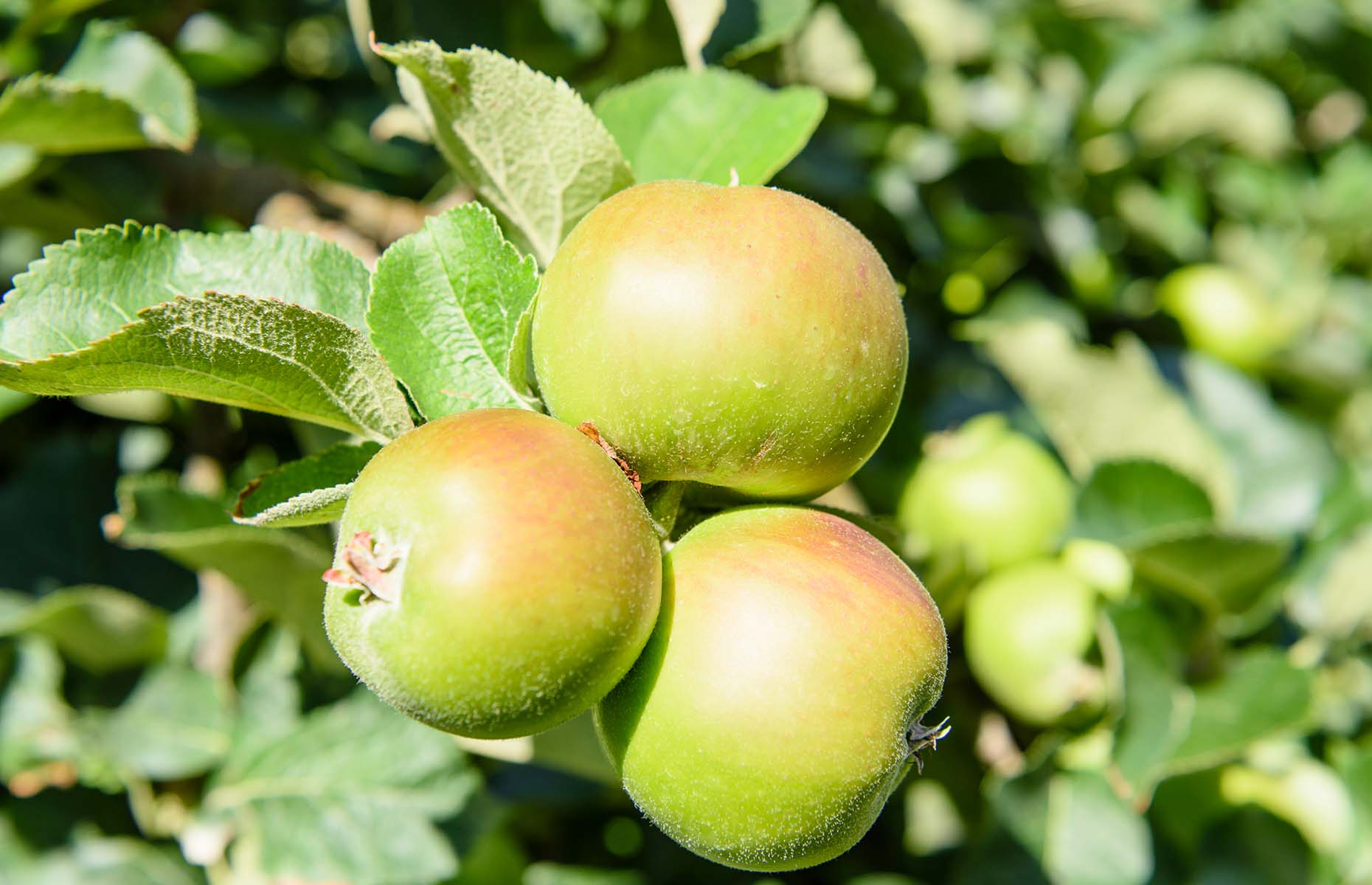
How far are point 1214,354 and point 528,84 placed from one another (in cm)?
132

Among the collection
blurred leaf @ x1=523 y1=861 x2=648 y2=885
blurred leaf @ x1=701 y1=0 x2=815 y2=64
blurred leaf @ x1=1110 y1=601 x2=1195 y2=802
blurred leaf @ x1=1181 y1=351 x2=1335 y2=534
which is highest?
blurred leaf @ x1=701 y1=0 x2=815 y2=64

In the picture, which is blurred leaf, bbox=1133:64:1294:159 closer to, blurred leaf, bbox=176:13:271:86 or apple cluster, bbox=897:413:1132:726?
apple cluster, bbox=897:413:1132:726

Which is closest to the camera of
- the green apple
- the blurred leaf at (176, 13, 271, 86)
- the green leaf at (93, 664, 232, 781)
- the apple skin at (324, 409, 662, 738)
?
the apple skin at (324, 409, 662, 738)

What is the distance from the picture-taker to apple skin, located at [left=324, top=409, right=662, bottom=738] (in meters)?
0.49

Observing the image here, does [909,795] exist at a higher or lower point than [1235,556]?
lower

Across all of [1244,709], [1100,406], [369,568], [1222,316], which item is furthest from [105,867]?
[1222,316]

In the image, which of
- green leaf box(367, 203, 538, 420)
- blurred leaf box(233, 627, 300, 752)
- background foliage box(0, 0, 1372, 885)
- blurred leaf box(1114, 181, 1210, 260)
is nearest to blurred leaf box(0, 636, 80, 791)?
background foliage box(0, 0, 1372, 885)

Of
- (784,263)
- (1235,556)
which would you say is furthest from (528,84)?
(1235,556)

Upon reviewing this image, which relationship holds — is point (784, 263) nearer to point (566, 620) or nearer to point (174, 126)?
point (566, 620)

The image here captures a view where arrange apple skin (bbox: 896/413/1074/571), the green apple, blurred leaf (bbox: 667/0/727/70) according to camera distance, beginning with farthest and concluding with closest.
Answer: the green apple
apple skin (bbox: 896/413/1074/571)
blurred leaf (bbox: 667/0/727/70)

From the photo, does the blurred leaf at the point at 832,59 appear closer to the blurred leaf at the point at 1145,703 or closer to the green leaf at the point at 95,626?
the blurred leaf at the point at 1145,703

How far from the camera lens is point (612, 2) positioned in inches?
43.4

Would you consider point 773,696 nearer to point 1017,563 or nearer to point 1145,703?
point 1145,703

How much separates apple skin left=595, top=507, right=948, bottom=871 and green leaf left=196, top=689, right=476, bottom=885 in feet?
1.36
